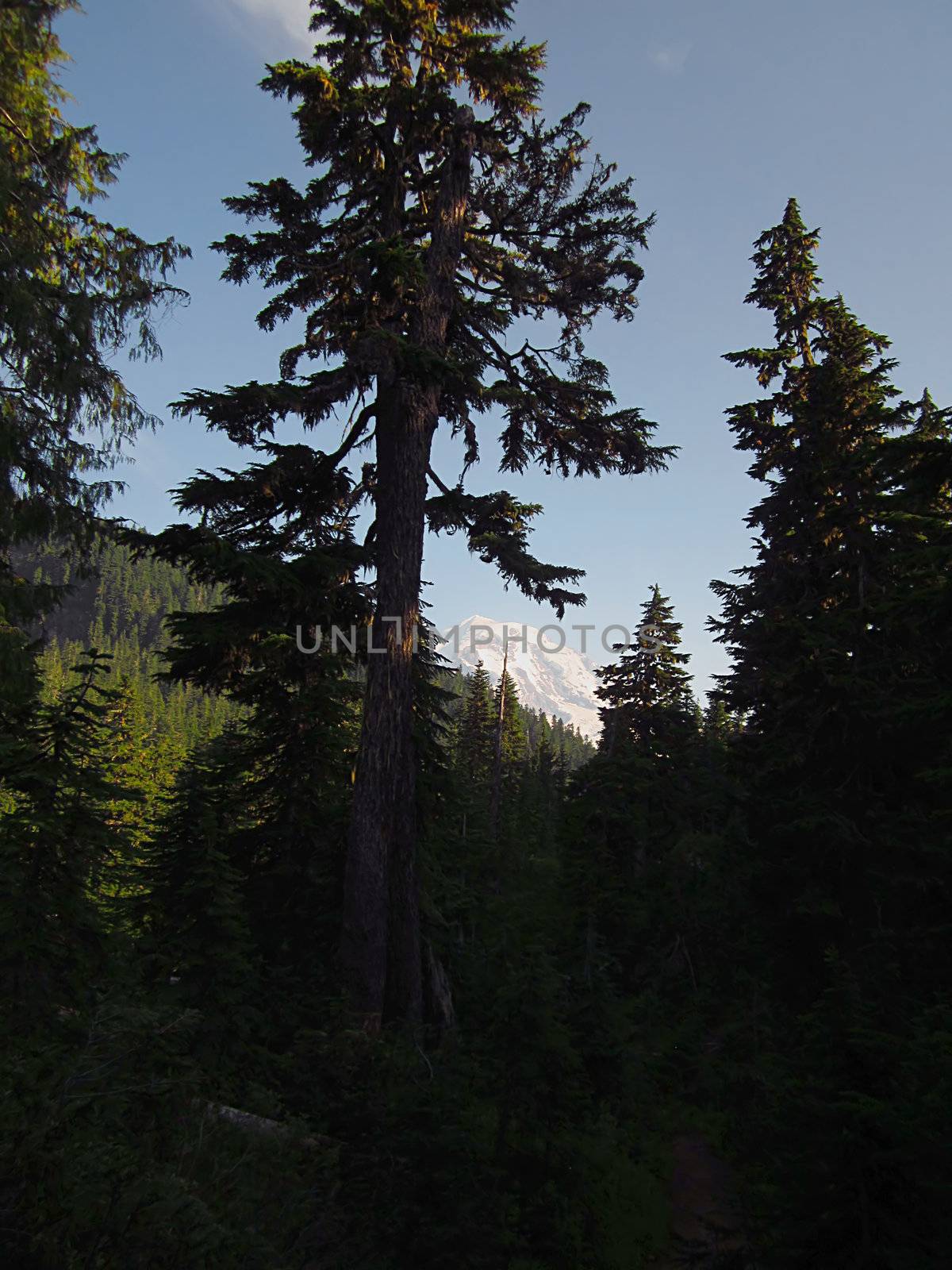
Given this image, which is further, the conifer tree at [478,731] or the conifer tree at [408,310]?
the conifer tree at [478,731]

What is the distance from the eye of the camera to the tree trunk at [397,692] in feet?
27.9

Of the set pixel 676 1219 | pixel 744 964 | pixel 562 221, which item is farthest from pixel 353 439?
pixel 744 964

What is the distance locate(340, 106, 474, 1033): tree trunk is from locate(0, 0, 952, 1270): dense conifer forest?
0.18 feet

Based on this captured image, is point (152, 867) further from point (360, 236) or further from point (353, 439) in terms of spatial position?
point (360, 236)

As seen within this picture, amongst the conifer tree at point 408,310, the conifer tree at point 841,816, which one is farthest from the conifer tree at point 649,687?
the conifer tree at point 408,310

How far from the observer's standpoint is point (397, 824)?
9.19 m

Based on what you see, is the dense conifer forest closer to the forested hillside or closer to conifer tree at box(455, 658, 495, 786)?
the forested hillside

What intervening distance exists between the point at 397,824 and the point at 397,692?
176 centimetres

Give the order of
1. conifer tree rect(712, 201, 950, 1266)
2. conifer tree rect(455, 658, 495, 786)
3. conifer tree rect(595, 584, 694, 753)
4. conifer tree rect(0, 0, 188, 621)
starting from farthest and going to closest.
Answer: conifer tree rect(455, 658, 495, 786)
conifer tree rect(595, 584, 694, 753)
conifer tree rect(0, 0, 188, 621)
conifer tree rect(712, 201, 950, 1266)

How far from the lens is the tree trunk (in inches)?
335

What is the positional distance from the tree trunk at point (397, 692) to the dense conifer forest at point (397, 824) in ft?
0.18

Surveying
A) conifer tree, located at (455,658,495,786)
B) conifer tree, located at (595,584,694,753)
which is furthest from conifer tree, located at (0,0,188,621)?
conifer tree, located at (455,658,495,786)

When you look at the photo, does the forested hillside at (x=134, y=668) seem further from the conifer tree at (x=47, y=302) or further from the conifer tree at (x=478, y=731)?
the conifer tree at (x=478, y=731)

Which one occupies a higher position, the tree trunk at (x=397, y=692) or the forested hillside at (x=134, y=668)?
the forested hillside at (x=134, y=668)
